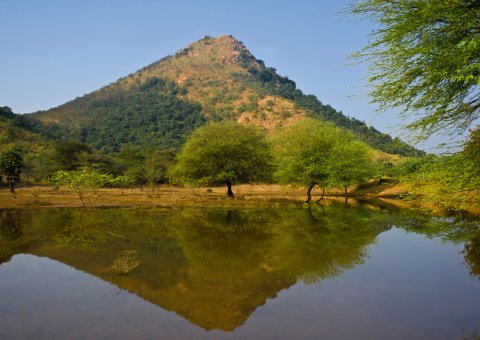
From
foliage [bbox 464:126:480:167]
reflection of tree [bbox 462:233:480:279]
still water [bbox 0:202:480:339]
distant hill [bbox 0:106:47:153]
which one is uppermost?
distant hill [bbox 0:106:47:153]

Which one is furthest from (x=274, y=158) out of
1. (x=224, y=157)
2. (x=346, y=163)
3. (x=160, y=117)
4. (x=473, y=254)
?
(x=160, y=117)

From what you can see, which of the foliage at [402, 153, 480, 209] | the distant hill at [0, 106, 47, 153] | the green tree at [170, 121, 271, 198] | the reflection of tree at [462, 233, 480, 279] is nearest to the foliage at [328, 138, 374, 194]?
the green tree at [170, 121, 271, 198]

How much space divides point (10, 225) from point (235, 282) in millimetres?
19126

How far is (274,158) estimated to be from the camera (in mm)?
56719

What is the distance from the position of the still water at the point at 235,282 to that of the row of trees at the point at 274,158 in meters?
23.1

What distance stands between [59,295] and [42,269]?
375 cm

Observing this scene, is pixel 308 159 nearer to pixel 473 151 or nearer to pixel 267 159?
pixel 267 159

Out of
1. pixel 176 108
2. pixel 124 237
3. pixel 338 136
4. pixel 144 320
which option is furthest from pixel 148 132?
pixel 144 320

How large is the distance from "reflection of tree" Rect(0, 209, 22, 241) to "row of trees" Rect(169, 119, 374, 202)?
23.9 m

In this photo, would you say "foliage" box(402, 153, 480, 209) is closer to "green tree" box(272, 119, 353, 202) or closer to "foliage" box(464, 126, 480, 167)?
"foliage" box(464, 126, 480, 167)

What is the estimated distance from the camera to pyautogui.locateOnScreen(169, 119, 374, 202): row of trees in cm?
4850

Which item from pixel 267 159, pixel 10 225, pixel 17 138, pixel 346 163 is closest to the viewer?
pixel 10 225

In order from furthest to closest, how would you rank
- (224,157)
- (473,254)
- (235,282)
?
1. (224,157)
2. (473,254)
3. (235,282)

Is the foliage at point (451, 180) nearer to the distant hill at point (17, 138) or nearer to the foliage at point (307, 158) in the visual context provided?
the foliage at point (307, 158)
